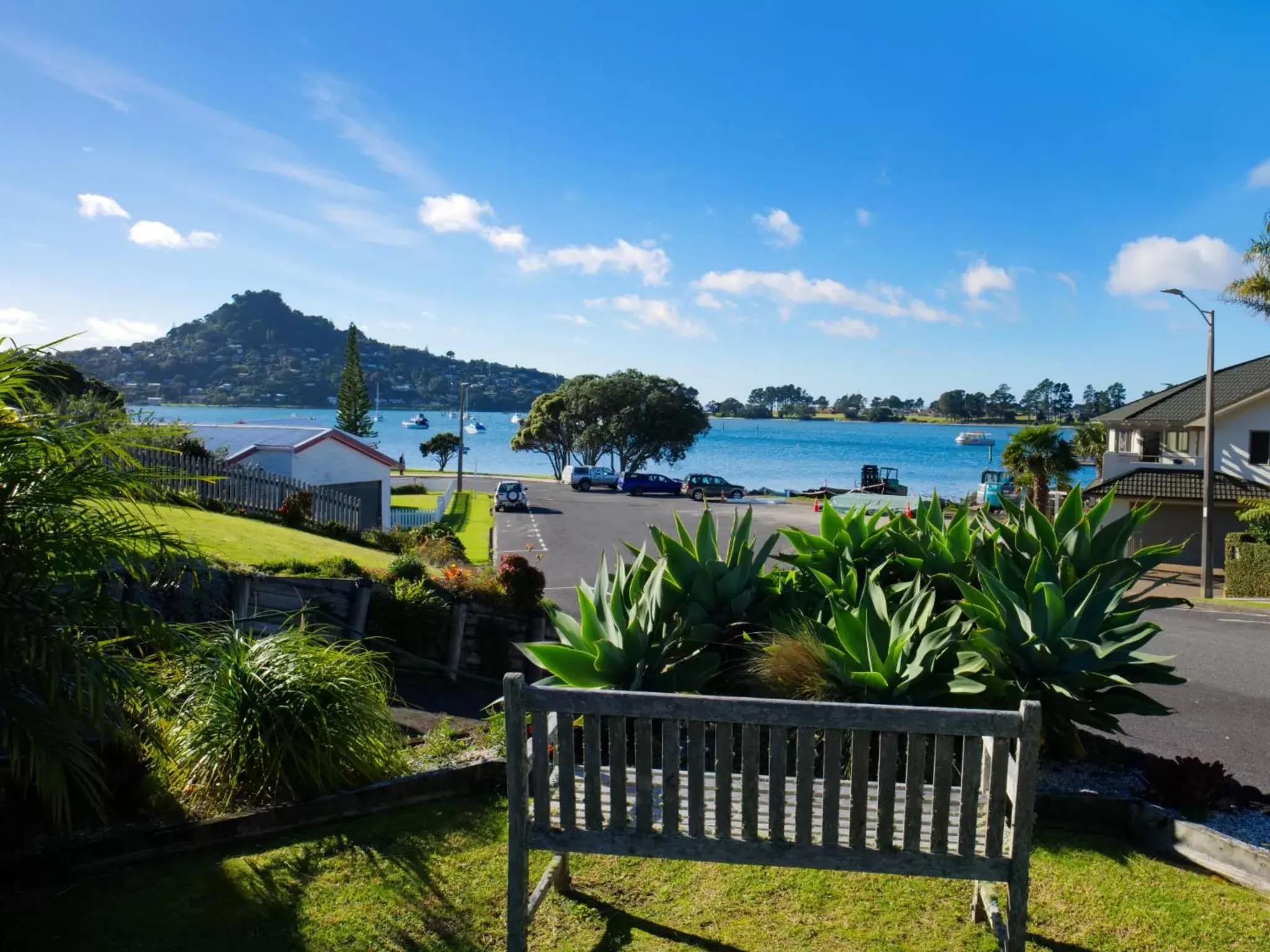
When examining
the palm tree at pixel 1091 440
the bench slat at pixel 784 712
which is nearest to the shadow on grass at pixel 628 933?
the bench slat at pixel 784 712

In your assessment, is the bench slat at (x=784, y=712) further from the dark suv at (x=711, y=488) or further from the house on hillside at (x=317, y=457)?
the dark suv at (x=711, y=488)

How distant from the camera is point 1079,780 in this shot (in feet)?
18.7

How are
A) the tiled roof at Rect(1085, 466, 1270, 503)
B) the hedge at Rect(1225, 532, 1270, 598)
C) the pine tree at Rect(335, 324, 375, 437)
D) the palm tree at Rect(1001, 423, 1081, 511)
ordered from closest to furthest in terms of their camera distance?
the hedge at Rect(1225, 532, 1270, 598) → the palm tree at Rect(1001, 423, 1081, 511) → the tiled roof at Rect(1085, 466, 1270, 503) → the pine tree at Rect(335, 324, 375, 437)

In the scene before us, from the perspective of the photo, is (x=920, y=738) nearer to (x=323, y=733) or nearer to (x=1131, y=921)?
(x=1131, y=921)

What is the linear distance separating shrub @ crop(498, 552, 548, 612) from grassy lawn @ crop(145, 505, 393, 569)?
8.98 ft

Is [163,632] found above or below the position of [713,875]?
above

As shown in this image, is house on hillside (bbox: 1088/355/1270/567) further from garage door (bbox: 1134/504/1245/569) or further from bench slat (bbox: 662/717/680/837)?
bench slat (bbox: 662/717/680/837)

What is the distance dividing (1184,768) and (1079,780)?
59 centimetres

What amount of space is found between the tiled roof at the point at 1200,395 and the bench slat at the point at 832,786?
38512mm

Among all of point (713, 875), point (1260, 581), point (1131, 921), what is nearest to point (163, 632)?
point (713, 875)

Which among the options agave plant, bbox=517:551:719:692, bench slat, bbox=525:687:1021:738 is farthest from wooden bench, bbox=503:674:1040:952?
agave plant, bbox=517:551:719:692

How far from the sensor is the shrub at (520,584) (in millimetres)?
11531

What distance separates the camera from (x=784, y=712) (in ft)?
11.8

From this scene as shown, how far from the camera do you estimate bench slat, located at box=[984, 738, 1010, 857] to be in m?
3.55
